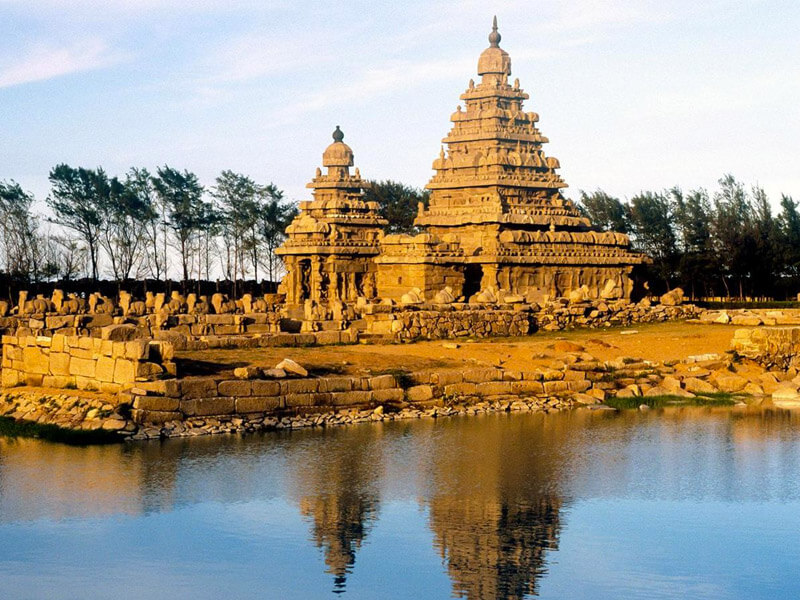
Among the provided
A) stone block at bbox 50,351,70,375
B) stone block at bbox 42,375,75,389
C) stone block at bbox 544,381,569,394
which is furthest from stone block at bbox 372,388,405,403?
stone block at bbox 50,351,70,375

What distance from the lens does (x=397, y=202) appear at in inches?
3322

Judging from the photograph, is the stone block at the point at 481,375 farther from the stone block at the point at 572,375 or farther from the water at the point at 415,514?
the water at the point at 415,514

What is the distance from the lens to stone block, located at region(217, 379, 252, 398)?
24.8 metres

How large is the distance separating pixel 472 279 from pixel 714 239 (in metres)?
23.1

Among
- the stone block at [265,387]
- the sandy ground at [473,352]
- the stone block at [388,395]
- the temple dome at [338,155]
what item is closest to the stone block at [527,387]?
the sandy ground at [473,352]

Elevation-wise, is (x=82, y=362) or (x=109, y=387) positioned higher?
(x=82, y=362)

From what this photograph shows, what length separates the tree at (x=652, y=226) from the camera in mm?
76438

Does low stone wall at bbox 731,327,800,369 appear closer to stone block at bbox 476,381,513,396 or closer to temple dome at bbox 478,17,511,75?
stone block at bbox 476,381,513,396

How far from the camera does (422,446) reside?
23.2 m

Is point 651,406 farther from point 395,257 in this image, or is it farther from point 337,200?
point 337,200

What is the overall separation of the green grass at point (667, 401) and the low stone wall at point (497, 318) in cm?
827

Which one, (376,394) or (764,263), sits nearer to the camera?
(376,394)

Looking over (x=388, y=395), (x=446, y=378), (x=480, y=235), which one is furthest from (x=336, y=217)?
(x=388, y=395)

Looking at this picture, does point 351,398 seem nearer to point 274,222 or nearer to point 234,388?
point 234,388
